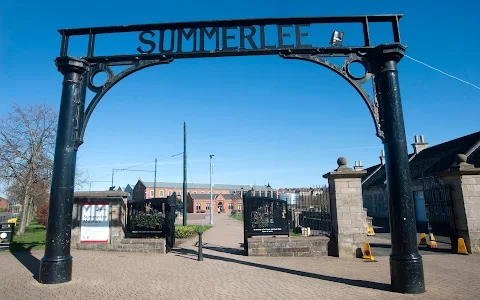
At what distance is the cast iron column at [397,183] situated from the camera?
18.3ft

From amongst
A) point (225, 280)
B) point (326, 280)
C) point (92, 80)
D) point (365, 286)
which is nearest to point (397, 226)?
point (365, 286)

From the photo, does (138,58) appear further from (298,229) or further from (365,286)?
(298,229)

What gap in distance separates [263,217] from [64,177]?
6481mm

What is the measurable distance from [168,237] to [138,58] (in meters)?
6.46

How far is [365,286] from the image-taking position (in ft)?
19.4

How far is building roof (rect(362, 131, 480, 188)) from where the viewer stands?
70.3 ft

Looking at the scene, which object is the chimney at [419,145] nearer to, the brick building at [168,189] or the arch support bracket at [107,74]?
A: the arch support bracket at [107,74]

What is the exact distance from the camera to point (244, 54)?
23.9ft

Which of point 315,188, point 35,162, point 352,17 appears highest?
point 352,17

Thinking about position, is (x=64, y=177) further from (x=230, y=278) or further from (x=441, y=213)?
(x=441, y=213)

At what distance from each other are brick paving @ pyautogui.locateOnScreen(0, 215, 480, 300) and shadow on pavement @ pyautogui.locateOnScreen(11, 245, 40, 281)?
0.02m

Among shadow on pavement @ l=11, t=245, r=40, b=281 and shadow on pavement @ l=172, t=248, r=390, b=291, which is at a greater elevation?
shadow on pavement @ l=11, t=245, r=40, b=281

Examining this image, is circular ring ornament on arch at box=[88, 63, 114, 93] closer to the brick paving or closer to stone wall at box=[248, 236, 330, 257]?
the brick paving

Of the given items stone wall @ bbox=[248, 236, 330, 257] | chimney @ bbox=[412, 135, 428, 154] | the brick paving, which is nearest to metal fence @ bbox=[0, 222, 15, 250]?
the brick paving
